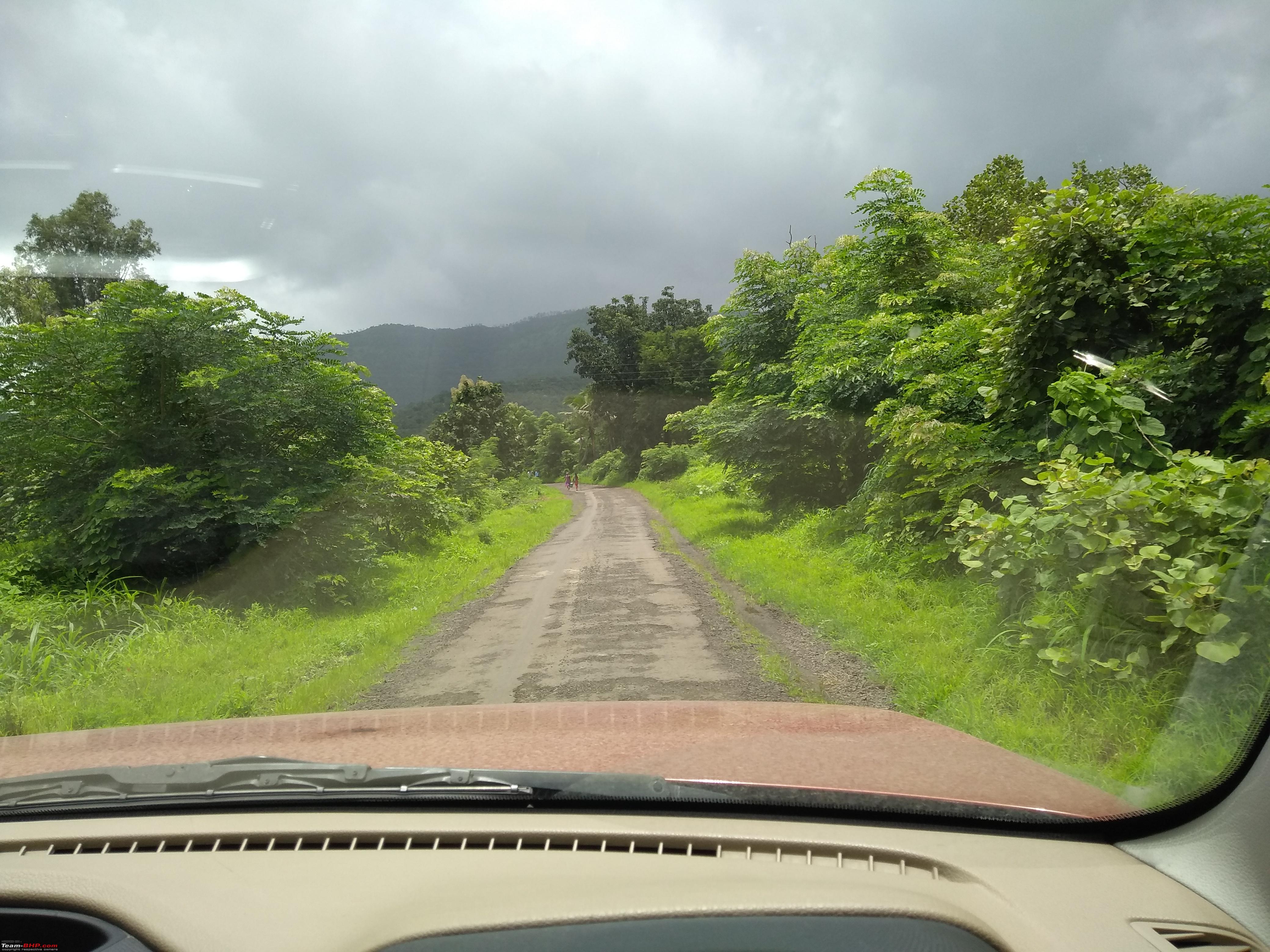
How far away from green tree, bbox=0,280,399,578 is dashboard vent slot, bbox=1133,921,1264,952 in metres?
9.84

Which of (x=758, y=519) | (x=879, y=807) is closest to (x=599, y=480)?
(x=758, y=519)

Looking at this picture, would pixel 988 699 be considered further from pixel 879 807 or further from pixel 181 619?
pixel 181 619

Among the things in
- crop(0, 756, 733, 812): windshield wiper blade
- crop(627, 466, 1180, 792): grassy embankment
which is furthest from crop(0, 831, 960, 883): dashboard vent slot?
crop(627, 466, 1180, 792): grassy embankment

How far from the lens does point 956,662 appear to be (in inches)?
249

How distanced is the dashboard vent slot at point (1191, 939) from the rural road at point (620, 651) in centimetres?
386

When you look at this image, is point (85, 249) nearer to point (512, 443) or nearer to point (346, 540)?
point (346, 540)

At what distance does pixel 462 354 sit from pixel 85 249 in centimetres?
4996

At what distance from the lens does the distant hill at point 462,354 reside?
36.9 metres

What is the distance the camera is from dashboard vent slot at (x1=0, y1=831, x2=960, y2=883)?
2.06 meters

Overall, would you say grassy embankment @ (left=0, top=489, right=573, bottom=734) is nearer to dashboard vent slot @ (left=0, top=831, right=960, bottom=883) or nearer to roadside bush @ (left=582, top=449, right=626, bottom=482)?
dashboard vent slot @ (left=0, top=831, right=960, bottom=883)

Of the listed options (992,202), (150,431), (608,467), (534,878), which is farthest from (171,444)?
(608,467)

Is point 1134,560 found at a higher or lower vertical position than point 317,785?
higher

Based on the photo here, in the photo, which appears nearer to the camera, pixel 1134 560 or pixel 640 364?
pixel 1134 560

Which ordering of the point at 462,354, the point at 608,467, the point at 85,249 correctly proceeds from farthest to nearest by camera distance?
the point at 462,354 < the point at 608,467 < the point at 85,249
